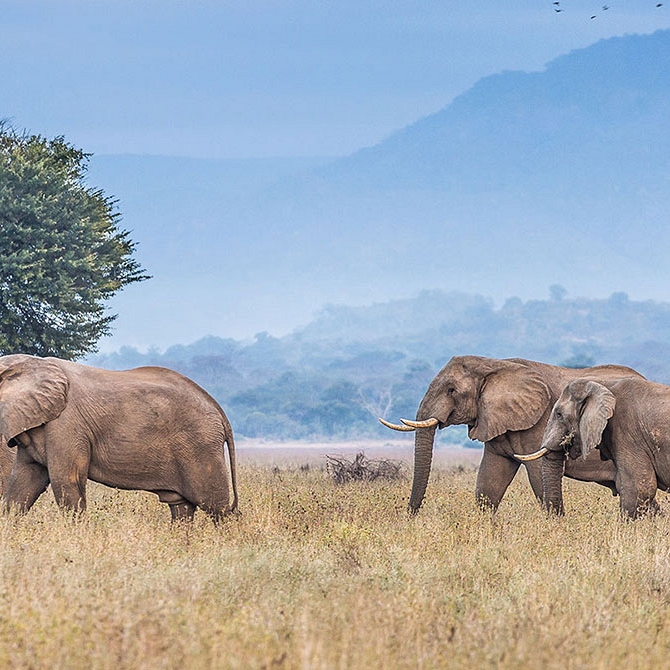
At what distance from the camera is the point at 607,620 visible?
28.9 ft

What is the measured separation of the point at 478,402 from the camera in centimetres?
1709

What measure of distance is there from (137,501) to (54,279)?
1881 cm

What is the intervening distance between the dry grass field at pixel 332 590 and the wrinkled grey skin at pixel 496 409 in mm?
625

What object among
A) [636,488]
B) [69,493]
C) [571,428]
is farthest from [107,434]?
[636,488]

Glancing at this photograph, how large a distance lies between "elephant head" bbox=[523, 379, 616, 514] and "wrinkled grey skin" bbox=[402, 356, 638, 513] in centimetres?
73

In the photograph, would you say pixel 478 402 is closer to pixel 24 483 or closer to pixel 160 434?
pixel 160 434

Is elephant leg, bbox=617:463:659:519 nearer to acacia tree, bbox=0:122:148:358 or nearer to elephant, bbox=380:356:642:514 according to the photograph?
elephant, bbox=380:356:642:514

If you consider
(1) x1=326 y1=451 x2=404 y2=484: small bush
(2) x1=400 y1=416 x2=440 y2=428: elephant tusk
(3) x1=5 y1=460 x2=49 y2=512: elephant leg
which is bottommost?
(1) x1=326 y1=451 x2=404 y2=484: small bush

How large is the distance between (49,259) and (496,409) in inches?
840

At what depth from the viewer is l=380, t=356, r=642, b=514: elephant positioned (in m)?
16.7

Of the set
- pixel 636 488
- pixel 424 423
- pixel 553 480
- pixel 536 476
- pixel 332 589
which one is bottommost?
pixel 332 589

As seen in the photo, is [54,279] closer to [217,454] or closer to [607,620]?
[217,454]

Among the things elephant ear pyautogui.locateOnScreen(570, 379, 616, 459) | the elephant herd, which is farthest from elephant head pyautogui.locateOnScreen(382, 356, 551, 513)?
elephant ear pyautogui.locateOnScreen(570, 379, 616, 459)

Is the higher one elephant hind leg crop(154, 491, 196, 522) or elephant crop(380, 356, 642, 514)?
elephant crop(380, 356, 642, 514)
